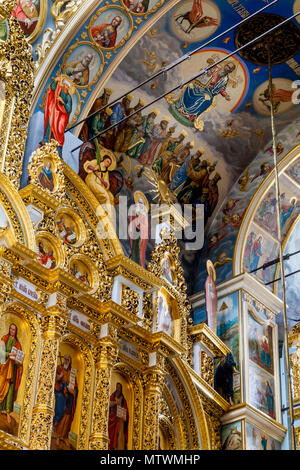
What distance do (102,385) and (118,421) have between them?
2.43ft

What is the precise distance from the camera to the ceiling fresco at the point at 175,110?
15.2 meters

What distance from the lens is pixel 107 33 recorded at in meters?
15.4

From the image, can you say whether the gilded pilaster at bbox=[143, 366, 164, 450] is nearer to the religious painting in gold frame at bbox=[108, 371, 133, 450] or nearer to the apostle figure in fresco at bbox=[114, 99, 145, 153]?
the religious painting in gold frame at bbox=[108, 371, 133, 450]

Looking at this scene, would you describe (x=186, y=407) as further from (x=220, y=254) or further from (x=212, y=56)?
(x=212, y=56)

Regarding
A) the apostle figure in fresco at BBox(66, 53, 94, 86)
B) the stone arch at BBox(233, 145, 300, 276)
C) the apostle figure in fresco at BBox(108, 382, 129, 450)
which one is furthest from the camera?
the stone arch at BBox(233, 145, 300, 276)

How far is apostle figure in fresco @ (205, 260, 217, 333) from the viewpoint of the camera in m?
17.2

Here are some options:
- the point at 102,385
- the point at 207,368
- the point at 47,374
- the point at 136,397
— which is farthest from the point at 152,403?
the point at 47,374

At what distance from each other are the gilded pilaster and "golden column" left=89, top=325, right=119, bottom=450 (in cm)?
86

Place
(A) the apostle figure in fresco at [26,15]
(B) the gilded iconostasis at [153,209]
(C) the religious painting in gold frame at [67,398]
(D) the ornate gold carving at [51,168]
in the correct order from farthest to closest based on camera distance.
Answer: (A) the apostle figure in fresco at [26,15] < (D) the ornate gold carving at [51,168] < (B) the gilded iconostasis at [153,209] < (C) the religious painting in gold frame at [67,398]

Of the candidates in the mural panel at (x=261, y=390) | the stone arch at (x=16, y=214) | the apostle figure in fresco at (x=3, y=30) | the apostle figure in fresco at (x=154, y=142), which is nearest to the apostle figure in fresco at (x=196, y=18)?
the apostle figure in fresco at (x=154, y=142)

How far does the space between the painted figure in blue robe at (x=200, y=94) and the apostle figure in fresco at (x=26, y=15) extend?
3264 mm

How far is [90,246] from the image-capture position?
48.4 ft

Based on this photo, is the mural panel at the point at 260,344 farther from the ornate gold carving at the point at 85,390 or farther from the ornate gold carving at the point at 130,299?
the ornate gold carving at the point at 85,390

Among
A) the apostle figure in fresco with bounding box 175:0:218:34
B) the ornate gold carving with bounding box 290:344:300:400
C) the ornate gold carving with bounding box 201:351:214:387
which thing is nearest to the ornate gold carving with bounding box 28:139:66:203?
the apostle figure in fresco with bounding box 175:0:218:34
